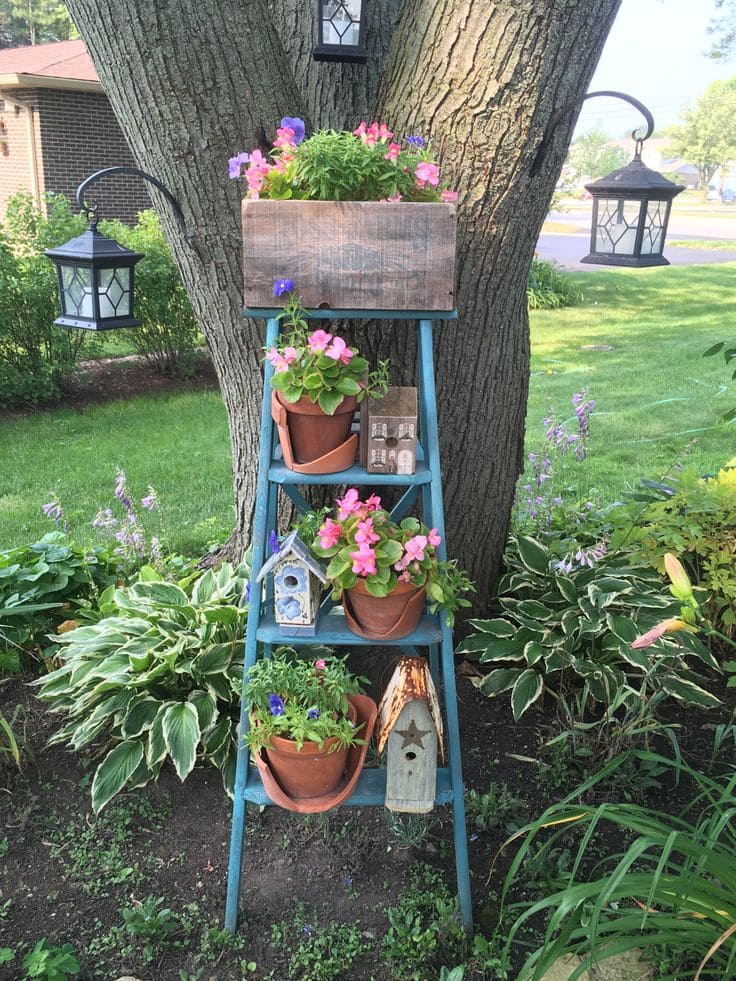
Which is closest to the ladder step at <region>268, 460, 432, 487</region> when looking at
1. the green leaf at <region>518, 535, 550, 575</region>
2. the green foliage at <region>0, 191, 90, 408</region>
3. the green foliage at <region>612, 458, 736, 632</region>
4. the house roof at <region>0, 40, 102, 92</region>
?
the green leaf at <region>518, 535, 550, 575</region>

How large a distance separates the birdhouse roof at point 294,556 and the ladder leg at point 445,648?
293mm

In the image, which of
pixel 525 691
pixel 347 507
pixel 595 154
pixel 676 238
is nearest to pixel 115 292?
pixel 347 507

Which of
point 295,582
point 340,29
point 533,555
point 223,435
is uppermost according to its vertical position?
point 340,29

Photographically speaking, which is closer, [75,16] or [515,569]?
[75,16]

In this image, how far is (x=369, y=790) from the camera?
214cm

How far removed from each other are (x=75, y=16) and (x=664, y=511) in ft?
8.06

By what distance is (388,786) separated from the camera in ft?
6.75

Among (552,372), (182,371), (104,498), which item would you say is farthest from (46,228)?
(552,372)

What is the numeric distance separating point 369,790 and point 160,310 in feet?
19.6

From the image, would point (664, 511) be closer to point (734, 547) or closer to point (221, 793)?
point (734, 547)

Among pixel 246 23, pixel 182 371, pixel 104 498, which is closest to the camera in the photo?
pixel 246 23

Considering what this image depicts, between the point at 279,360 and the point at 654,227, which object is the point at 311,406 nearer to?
the point at 279,360

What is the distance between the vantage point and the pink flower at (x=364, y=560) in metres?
1.92

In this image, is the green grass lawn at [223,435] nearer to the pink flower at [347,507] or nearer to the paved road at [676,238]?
the pink flower at [347,507]
